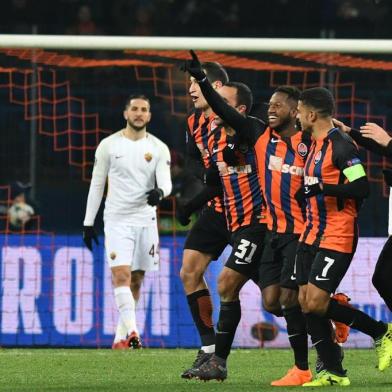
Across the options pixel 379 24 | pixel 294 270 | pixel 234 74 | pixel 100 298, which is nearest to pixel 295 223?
pixel 294 270

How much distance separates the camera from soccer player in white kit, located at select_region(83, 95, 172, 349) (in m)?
12.3

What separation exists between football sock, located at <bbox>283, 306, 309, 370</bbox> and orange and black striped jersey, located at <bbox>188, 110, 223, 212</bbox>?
44.0 inches

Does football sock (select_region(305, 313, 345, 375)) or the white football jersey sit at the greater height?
the white football jersey

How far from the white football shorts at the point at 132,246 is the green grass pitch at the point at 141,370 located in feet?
3.00

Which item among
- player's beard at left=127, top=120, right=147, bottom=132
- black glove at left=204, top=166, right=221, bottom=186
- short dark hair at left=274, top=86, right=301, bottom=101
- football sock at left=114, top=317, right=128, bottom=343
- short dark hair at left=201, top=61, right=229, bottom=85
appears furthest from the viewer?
player's beard at left=127, top=120, right=147, bottom=132

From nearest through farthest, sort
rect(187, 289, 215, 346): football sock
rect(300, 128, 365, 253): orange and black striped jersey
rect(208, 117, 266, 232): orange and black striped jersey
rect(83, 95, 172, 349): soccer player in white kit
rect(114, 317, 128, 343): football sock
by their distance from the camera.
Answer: rect(300, 128, 365, 253): orange and black striped jersey < rect(208, 117, 266, 232): orange and black striped jersey < rect(187, 289, 215, 346): football sock < rect(114, 317, 128, 343): football sock < rect(83, 95, 172, 349): soccer player in white kit

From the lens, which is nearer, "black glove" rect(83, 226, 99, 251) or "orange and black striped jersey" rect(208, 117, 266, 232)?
"orange and black striped jersey" rect(208, 117, 266, 232)

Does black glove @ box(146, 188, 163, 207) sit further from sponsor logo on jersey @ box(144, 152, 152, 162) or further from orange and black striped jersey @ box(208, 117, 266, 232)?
orange and black striped jersey @ box(208, 117, 266, 232)

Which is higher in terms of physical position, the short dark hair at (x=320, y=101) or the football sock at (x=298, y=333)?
the short dark hair at (x=320, y=101)

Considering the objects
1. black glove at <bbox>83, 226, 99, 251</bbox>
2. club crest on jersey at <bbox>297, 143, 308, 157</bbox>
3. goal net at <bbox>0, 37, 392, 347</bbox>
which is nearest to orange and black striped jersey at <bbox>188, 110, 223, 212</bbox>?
goal net at <bbox>0, 37, 392, 347</bbox>

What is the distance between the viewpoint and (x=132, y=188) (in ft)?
40.8

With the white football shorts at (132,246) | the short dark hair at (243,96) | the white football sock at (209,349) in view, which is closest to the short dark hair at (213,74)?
the short dark hair at (243,96)

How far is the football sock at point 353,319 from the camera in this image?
332 inches

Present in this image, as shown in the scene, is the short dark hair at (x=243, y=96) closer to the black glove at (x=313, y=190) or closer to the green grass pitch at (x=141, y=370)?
the black glove at (x=313, y=190)
